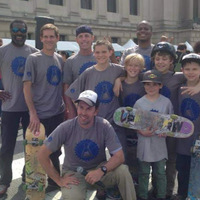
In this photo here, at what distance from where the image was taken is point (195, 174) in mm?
3318

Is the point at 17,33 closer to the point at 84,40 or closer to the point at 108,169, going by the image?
the point at 84,40

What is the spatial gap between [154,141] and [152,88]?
0.64 m

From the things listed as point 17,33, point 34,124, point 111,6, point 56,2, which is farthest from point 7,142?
point 111,6

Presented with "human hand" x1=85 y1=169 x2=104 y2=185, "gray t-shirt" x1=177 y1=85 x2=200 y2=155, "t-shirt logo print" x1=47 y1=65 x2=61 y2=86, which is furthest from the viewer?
"t-shirt logo print" x1=47 y1=65 x2=61 y2=86

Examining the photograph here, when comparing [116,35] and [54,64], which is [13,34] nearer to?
[54,64]

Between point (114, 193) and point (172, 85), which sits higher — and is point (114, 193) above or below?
below

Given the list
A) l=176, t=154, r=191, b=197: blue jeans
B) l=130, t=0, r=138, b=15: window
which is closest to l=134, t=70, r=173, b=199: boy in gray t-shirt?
l=176, t=154, r=191, b=197: blue jeans

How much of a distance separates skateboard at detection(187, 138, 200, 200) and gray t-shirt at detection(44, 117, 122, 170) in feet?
2.89

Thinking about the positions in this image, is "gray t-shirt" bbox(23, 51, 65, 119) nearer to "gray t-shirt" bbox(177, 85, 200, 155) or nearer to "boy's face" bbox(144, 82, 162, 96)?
"boy's face" bbox(144, 82, 162, 96)

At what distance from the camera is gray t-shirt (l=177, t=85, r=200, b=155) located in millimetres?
3395

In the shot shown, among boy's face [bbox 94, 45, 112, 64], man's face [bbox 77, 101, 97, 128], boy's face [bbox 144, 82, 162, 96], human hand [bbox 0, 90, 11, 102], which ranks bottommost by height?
man's face [bbox 77, 101, 97, 128]

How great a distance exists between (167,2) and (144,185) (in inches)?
1373

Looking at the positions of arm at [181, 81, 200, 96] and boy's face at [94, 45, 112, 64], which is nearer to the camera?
arm at [181, 81, 200, 96]

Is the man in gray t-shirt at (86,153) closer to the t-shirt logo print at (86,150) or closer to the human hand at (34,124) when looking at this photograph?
the t-shirt logo print at (86,150)
